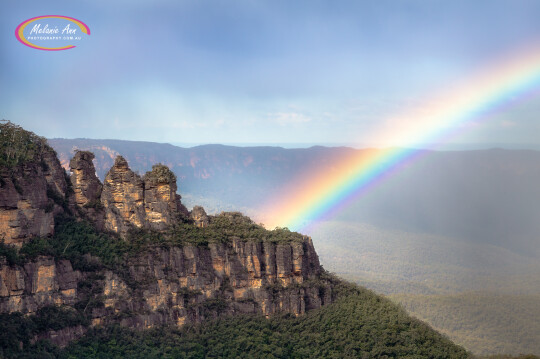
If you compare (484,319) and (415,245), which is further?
(415,245)

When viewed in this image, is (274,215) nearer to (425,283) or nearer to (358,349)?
(425,283)

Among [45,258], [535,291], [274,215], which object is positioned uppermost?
[45,258]

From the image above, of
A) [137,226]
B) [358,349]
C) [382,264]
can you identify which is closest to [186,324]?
[137,226]

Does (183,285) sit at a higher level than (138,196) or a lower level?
lower

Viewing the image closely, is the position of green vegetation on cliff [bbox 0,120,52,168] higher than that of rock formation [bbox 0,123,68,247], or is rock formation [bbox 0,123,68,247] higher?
green vegetation on cliff [bbox 0,120,52,168]

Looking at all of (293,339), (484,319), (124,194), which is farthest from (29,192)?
(484,319)

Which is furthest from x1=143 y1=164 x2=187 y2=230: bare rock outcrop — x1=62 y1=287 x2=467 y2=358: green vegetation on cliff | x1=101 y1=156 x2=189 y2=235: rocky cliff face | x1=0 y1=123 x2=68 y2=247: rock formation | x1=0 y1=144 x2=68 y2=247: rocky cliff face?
x1=62 y1=287 x2=467 y2=358: green vegetation on cliff

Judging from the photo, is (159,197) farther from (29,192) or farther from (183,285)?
(29,192)

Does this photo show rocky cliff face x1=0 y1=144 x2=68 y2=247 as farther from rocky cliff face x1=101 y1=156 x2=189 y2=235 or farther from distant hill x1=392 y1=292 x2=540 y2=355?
distant hill x1=392 y1=292 x2=540 y2=355
